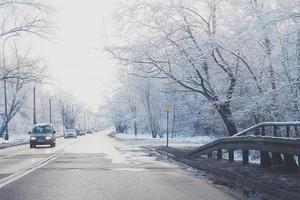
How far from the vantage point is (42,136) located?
38.3 metres

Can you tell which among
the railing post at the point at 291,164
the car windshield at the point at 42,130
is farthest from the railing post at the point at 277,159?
the car windshield at the point at 42,130

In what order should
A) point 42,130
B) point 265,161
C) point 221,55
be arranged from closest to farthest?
point 265,161, point 221,55, point 42,130

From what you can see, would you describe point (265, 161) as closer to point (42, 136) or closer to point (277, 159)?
point (277, 159)

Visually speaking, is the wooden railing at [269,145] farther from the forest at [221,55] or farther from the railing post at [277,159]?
the forest at [221,55]

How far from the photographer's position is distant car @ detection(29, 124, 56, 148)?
38.3 metres

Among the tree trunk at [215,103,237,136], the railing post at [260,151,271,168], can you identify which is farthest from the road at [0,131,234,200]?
the tree trunk at [215,103,237,136]

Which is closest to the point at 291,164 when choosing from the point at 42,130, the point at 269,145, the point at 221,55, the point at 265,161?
the point at 269,145

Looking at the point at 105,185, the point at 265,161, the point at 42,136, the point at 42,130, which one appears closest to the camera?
the point at 105,185

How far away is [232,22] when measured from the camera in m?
20.9

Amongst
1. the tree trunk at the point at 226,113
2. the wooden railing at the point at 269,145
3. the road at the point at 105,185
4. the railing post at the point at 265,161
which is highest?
the tree trunk at the point at 226,113

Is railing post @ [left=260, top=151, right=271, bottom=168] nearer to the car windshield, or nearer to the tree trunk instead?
the tree trunk

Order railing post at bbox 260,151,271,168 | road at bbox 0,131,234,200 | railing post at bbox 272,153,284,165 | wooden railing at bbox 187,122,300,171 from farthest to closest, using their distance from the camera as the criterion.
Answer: railing post at bbox 260,151,271,168 < railing post at bbox 272,153,284,165 < wooden railing at bbox 187,122,300,171 < road at bbox 0,131,234,200

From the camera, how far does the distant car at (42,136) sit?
126 ft

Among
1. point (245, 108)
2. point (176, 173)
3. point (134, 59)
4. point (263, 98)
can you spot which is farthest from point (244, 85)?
point (176, 173)
